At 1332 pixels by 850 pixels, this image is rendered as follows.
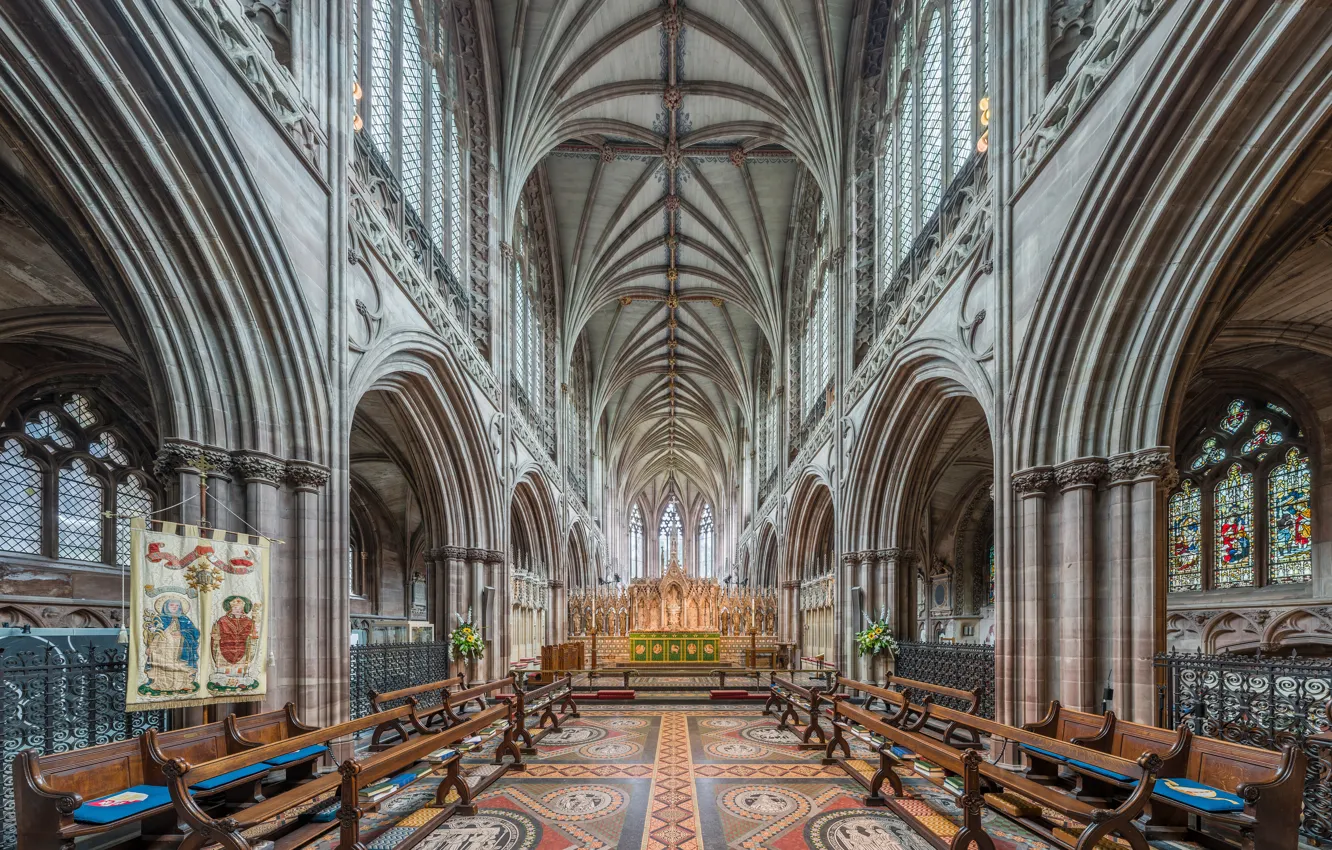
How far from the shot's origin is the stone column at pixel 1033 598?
25.1ft

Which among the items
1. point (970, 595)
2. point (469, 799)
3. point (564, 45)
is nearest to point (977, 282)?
point (469, 799)

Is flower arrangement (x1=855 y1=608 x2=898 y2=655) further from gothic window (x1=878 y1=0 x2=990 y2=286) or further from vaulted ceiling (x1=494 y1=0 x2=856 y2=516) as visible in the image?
vaulted ceiling (x1=494 y1=0 x2=856 y2=516)

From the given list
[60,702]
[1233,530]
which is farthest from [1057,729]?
[60,702]

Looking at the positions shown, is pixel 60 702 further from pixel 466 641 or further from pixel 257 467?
pixel 466 641

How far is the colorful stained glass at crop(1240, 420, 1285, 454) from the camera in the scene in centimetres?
1156

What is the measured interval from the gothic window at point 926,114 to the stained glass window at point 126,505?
1474 cm

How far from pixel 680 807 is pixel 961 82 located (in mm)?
11221

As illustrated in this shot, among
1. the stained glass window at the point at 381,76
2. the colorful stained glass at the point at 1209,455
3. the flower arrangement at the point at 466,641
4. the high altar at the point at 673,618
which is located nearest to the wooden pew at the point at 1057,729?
the colorful stained glass at the point at 1209,455

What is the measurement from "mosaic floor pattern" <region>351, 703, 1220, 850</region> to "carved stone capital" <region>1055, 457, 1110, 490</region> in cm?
332

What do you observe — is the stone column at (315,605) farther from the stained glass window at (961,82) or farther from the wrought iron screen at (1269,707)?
the stained glass window at (961,82)

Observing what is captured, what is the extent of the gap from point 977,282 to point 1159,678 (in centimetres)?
514

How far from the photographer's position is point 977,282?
31.2 ft

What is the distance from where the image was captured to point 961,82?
11484 millimetres

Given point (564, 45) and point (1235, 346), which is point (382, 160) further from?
point (1235, 346)
